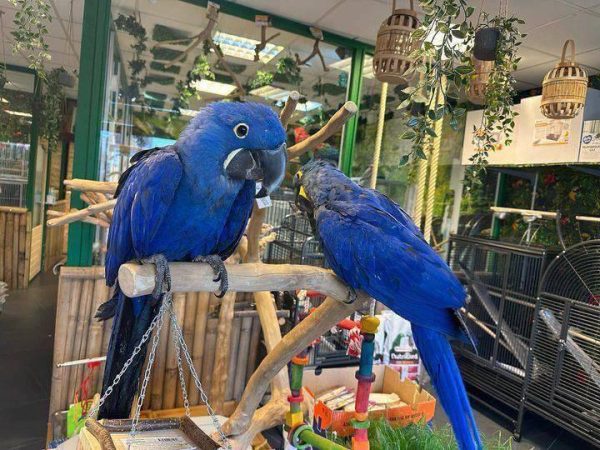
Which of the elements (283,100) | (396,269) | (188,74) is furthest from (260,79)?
(396,269)

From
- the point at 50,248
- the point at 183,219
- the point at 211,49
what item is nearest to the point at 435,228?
the point at 211,49

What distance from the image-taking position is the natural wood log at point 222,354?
2.45 metres

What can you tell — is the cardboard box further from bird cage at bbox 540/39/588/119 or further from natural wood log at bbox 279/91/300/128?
bird cage at bbox 540/39/588/119

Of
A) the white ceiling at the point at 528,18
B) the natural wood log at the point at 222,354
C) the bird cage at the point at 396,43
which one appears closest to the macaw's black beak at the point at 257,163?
the bird cage at the point at 396,43

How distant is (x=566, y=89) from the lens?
231cm

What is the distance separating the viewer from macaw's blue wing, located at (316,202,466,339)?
1.27 metres

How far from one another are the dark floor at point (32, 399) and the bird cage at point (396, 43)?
7.87 feet

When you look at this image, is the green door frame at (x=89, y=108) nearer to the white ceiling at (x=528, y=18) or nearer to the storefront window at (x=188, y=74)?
the storefront window at (x=188, y=74)

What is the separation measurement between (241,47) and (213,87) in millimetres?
355

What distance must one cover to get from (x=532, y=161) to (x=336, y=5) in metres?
2.02

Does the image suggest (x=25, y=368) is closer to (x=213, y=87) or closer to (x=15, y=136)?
(x=213, y=87)

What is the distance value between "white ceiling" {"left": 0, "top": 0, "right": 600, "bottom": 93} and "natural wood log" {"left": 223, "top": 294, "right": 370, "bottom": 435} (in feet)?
7.15

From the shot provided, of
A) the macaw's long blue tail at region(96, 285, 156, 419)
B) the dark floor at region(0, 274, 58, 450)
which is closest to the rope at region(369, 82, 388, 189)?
the macaw's long blue tail at region(96, 285, 156, 419)

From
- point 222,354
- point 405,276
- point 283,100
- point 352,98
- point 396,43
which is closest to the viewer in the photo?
point 405,276
